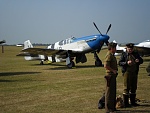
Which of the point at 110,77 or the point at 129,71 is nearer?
the point at 110,77

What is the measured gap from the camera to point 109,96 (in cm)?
588

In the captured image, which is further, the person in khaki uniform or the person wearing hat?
the person wearing hat

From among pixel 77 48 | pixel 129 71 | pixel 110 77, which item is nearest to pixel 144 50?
pixel 77 48

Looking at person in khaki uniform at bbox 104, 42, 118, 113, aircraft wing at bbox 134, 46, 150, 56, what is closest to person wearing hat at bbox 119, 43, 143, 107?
person in khaki uniform at bbox 104, 42, 118, 113

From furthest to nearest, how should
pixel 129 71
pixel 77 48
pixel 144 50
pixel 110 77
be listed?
1. pixel 144 50
2. pixel 77 48
3. pixel 129 71
4. pixel 110 77

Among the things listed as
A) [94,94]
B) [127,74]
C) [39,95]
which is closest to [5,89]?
[39,95]

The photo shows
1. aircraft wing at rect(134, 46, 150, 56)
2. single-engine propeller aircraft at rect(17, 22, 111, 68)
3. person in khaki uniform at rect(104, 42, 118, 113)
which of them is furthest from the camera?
aircraft wing at rect(134, 46, 150, 56)

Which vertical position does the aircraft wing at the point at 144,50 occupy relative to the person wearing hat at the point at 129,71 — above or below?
above

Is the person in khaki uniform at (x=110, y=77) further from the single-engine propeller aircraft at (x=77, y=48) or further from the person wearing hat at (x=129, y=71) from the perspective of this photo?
the single-engine propeller aircraft at (x=77, y=48)

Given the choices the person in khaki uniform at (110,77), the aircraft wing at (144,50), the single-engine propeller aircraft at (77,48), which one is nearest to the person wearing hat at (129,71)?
the person in khaki uniform at (110,77)

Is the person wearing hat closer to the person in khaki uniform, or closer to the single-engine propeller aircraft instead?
the person in khaki uniform

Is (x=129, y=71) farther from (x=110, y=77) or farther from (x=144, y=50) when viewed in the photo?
(x=144, y=50)

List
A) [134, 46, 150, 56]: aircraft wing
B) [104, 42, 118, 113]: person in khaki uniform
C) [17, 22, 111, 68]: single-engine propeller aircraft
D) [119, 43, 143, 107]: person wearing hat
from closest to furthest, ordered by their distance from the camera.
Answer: [104, 42, 118, 113]: person in khaki uniform, [119, 43, 143, 107]: person wearing hat, [17, 22, 111, 68]: single-engine propeller aircraft, [134, 46, 150, 56]: aircraft wing

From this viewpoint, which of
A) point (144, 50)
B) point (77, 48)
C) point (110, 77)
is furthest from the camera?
point (144, 50)
